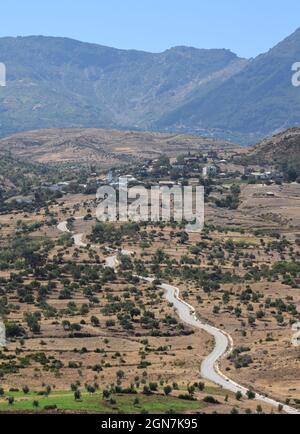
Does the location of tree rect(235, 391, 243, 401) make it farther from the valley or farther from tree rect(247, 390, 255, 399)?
tree rect(247, 390, 255, 399)

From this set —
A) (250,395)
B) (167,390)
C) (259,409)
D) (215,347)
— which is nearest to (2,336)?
(215,347)

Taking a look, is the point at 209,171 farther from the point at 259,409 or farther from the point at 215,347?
the point at 259,409

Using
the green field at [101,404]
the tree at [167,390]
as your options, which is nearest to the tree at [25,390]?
the green field at [101,404]

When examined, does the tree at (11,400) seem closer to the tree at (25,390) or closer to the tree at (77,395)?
the tree at (77,395)

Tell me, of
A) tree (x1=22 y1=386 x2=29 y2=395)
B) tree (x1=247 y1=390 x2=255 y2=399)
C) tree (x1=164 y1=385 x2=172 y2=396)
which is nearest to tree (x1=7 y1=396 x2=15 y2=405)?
tree (x1=22 y1=386 x2=29 y2=395)

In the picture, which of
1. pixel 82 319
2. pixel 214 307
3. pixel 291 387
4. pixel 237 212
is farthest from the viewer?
pixel 237 212

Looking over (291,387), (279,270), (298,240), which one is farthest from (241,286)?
(291,387)
